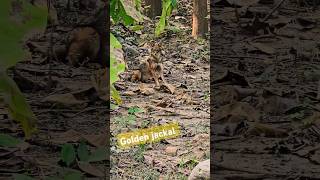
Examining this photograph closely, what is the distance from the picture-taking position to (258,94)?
1.20 m

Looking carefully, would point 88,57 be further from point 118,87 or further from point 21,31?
point 118,87

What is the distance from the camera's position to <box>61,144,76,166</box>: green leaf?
96 centimetres

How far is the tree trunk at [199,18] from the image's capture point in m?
2.96

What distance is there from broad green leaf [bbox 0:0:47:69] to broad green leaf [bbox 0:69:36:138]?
14 millimetres

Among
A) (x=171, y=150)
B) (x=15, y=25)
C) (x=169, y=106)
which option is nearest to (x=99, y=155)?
(x=15, y=25)

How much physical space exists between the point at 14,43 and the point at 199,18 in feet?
8.91

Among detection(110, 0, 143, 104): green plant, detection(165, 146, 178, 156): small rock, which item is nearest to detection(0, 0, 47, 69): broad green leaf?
detection(110, 0, 143, 104): green plant

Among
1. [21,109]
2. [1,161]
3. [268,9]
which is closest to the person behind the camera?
[21,109]

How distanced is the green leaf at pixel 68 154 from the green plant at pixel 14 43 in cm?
68

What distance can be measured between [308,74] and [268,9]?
0.16 meters

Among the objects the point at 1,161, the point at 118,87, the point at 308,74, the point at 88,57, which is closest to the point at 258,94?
the point at 308,74

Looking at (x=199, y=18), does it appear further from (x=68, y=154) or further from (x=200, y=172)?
(x=68, y=154)

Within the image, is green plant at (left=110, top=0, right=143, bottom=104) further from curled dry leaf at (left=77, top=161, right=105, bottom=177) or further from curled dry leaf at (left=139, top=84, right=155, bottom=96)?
curled dry leaf at (left=139, top=84, right=155, bottom=96)

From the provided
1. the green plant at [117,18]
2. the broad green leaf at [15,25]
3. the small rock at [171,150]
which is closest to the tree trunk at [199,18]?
the small rock at [171,150]
